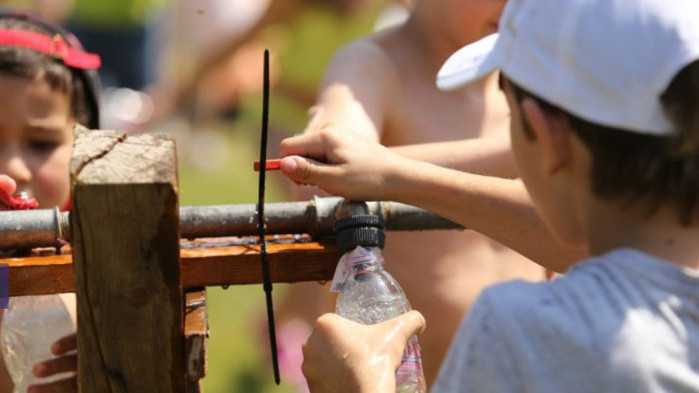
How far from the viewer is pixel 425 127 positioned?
3277mm

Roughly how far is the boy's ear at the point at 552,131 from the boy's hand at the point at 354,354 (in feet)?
1.30

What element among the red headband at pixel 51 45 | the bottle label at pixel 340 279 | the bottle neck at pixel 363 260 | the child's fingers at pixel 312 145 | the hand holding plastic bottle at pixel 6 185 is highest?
the red headband at pixel 51 45

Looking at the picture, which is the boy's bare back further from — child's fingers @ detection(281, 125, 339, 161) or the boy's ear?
the boy's ear

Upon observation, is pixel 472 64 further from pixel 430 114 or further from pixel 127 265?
pixel 430 114

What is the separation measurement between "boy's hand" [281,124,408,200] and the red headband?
47.6 inches

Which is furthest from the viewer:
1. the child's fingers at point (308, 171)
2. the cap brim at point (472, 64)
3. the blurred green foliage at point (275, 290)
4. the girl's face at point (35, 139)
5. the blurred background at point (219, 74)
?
the blurred background at point (219, 74)

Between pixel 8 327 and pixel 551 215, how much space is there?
4.35 ft

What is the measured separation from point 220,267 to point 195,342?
0.24 metres

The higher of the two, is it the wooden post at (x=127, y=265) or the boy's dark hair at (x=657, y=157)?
the boy's dark hair at (x=657, y=157)

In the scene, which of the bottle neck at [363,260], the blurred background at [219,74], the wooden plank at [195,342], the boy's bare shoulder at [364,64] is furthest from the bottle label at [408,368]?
the blurred background at [219,74]

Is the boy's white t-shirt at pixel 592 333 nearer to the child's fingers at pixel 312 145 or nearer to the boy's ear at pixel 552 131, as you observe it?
the boy's ear at pixel 552 131

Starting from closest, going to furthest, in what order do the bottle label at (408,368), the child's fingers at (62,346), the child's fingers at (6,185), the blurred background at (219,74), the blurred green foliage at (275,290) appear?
1. the bottle label at (408,368)
2. the child's fingers at (62,346)
3. the child's fingers at (6,185)
4. the blurred green foliage at (275,290)
5. the blurred background at (219,74)

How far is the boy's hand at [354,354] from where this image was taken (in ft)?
6.20

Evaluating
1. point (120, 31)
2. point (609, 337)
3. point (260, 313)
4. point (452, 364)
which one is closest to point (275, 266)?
point (452, 364)
